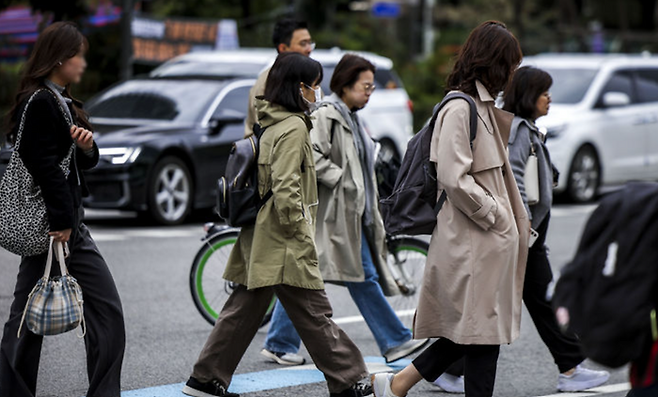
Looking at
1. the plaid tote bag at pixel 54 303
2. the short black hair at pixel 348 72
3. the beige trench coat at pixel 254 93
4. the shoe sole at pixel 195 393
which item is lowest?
the shoe sole at pixel 195 393

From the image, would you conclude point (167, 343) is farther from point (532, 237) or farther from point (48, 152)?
point (48, 152)

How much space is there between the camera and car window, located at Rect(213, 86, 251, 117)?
12.9 metres

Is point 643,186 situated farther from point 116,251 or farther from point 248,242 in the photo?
point 116,251

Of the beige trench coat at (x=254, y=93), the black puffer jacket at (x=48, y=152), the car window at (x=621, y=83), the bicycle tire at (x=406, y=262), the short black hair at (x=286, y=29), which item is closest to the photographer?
the black puffer jacket at (x=48, y=152)

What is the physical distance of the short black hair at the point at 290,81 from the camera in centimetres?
538

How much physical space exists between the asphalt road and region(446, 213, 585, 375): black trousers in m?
0.19

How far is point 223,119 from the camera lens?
12.5 m

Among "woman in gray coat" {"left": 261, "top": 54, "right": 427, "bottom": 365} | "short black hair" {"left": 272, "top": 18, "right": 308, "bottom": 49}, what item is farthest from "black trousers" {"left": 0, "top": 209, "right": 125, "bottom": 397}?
"short black hair" {"left": 272, "top": 18, "right": 308, "bottom": 49}

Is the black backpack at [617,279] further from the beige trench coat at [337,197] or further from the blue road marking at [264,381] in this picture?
the blue road marking at [264,381]

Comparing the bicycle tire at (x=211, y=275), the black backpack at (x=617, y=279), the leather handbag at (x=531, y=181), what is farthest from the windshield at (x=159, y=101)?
the black backpack at (x=617, y=279)

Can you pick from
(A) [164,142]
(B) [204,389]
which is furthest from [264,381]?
(A) [164,142]

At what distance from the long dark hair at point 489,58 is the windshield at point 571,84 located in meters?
10.8

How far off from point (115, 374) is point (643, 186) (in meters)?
2.48

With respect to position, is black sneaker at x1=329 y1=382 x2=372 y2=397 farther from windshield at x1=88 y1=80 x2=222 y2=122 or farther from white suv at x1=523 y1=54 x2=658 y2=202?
white suv at x1=523 y1=54 x2=658 y2=202
